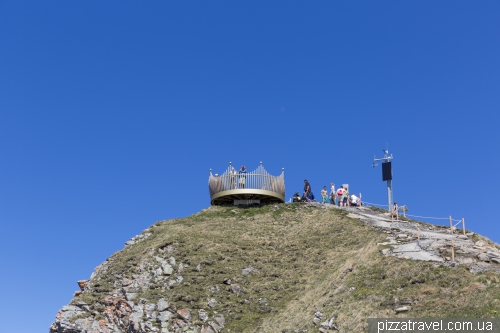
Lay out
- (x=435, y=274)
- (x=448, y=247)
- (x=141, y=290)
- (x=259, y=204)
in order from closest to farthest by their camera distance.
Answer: (x=435, y=274) → (x=448, y=247) → (x=141, y=290) → (x=259, y=204)

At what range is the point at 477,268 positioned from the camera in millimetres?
25172

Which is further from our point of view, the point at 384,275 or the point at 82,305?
the point at 82,305

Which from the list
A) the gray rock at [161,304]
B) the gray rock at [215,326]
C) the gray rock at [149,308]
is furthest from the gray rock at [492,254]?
the gray rock at [149,308]

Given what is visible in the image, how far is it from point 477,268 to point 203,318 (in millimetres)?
11989

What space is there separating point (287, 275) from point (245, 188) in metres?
11.5

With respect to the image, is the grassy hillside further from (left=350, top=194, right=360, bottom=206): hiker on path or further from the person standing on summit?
(left=350, top=194, right=360, bottom=206): hiker on path

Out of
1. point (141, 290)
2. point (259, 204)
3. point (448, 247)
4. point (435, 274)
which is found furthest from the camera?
point (259, 204)

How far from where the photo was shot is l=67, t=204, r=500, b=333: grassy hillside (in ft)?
76.9

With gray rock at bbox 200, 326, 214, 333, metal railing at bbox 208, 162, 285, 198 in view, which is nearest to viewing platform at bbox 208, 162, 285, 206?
metal railing at bbox 208, 162, 285, 198

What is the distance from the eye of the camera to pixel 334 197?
44.3m

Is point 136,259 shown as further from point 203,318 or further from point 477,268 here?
point 477,268

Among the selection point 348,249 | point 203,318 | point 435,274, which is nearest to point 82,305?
point 203,318

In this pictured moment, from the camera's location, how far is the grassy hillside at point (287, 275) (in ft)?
76.9

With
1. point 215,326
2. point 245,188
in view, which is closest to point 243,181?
point 245,188
